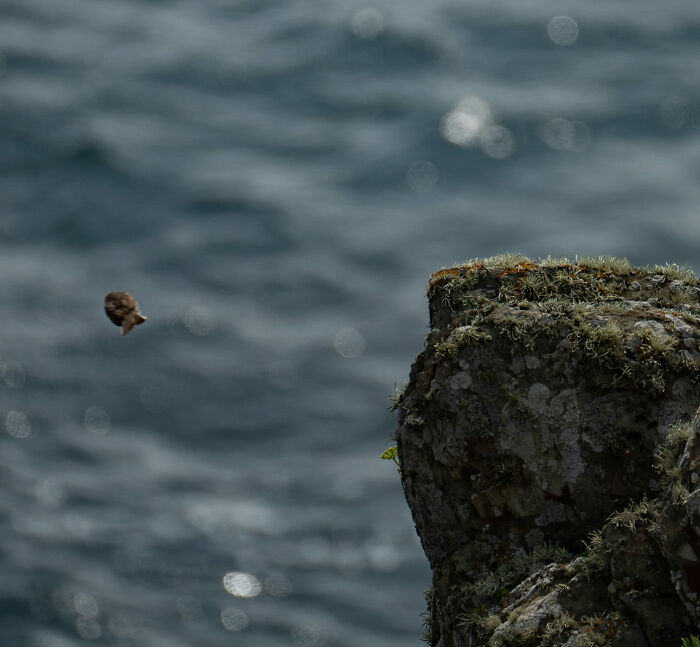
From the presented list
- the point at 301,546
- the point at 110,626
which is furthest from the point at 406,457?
the point at 301,546

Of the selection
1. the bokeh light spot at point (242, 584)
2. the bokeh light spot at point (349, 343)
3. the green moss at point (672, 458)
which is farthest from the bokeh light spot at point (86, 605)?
the green moss at point (672, 458)

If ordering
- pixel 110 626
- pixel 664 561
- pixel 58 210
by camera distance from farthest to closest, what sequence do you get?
pixel 58 210 < pixel 110 626 < pixel 664 561

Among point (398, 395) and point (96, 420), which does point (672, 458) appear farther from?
point (96, 420)

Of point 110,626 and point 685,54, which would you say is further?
point 685,54

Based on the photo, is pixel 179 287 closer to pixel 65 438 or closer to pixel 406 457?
pixel 65 438

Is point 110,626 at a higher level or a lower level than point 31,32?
lower

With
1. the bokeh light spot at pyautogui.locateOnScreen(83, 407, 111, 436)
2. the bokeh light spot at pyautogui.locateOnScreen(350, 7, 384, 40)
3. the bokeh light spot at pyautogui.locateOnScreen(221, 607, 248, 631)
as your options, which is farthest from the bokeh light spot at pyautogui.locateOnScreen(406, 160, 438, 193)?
the bokeh light spot at pyautogui.locateOnScreen(221, 607, 248, 631)

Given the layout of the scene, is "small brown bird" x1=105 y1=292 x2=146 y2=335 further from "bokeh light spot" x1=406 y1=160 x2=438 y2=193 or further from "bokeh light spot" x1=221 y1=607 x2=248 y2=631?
"bokeh light spot" x1=406 y1=160 x2=438 y2=193
